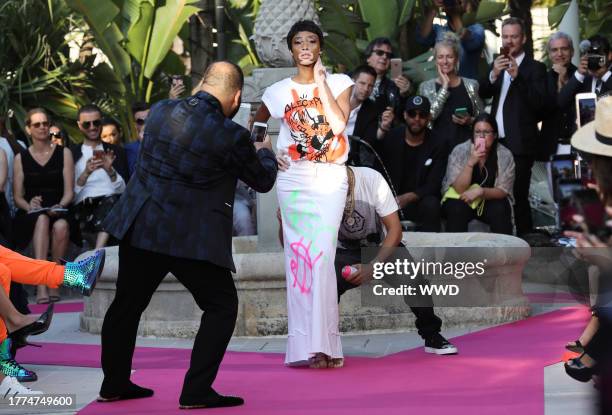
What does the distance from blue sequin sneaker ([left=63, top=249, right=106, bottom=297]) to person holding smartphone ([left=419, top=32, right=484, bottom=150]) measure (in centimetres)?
566

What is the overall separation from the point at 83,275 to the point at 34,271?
12.2 inches

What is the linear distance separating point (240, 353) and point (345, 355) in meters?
0.76

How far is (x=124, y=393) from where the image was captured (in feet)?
25.3

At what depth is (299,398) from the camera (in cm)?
771

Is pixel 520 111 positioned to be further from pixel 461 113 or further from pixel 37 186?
pixel 37 186

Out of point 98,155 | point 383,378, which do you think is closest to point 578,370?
point 383,378

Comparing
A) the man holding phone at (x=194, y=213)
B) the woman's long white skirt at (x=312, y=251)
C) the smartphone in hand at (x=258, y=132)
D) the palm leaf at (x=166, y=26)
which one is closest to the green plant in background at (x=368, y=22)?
the palm leaf at (x=166, y=26)

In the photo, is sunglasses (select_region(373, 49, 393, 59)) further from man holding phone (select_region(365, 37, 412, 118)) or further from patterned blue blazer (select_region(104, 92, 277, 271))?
patterned blue blazer (select_region(104, 92, 277, 271))

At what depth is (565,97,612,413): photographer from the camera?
420 centimetres

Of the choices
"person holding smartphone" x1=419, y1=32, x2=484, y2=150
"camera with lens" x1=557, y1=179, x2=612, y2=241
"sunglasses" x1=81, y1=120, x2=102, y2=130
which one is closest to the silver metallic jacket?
"person holding smartphone" x1=419, y1=32, x2=484, y2=150

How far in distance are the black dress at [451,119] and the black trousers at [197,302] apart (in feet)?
19.3

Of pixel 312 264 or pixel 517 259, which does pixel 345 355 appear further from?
pixel 517 259

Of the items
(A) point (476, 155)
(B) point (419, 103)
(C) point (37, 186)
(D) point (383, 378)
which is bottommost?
(D) point (383, 378)

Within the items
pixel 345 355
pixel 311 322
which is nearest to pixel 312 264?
pixel 311 322
